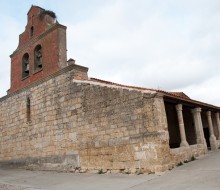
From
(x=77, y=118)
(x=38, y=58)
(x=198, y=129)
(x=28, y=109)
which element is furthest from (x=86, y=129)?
(x=38, y=58)

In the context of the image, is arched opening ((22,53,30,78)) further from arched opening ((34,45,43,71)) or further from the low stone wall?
the low stone wall

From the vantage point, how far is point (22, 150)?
13.2 metres

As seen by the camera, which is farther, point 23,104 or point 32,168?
point 23,104

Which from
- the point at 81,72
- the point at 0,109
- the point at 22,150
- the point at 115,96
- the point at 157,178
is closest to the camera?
the point at 157,178

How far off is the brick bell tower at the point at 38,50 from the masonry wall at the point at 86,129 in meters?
0.66

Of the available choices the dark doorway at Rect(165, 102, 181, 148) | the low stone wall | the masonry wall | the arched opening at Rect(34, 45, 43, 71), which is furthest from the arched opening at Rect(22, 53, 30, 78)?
the low stone wall

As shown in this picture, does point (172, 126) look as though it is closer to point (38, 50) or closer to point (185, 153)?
point (185, 153)

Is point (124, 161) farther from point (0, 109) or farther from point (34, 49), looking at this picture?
point (0, 109)

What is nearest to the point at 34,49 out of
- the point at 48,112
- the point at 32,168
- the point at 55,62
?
the point at 55,62

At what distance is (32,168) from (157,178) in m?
7.22

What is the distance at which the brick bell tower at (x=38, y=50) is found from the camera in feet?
39.1

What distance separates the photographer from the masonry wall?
324 inches

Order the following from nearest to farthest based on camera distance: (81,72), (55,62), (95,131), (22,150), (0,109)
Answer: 1. (95,131)
2. (81,72)
3. (55,62)
4. (22,150)
5. (0,109)

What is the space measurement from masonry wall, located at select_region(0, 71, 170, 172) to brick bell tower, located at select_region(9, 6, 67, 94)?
0.66m
